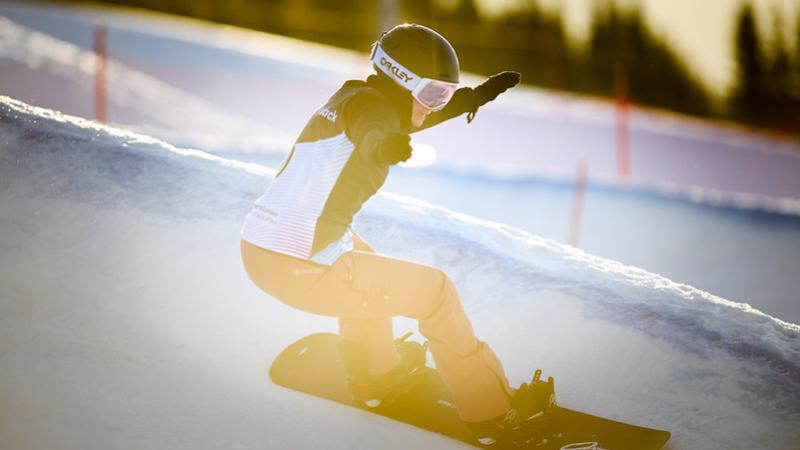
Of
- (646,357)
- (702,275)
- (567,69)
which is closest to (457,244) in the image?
(646,357)

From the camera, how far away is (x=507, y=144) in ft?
46.4

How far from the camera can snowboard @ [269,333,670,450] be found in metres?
3.59

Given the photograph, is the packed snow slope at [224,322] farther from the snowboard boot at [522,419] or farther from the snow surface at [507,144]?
the snow surface at [507,144]

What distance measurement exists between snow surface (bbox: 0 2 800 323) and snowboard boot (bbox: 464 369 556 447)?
609 centimetres

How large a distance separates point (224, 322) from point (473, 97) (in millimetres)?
1718

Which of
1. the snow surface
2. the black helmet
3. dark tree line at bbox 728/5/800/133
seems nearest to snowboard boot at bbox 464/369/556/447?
the black helmet

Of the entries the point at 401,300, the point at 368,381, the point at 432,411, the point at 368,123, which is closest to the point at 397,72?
the point at 368,123

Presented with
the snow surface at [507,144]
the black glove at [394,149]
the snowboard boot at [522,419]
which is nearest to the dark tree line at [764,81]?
the snow surface at [507,144]

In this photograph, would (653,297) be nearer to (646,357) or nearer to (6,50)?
(646,357)

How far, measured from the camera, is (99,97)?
11.4 metres

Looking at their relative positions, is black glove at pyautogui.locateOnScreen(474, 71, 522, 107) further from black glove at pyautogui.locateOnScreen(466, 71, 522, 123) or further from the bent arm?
the bent arm

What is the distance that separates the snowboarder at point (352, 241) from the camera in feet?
10.4

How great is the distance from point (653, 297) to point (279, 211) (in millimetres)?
2298

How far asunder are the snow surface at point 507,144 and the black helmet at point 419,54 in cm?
638
